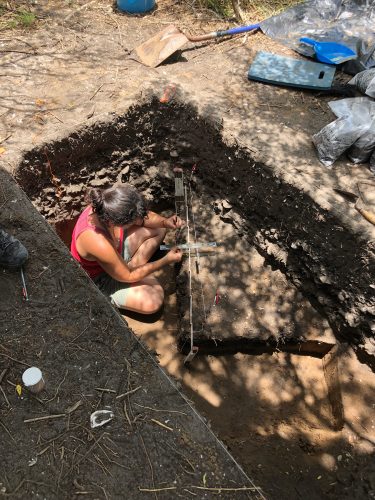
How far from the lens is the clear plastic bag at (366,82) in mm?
3735

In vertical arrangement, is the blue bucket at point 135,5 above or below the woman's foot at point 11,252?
above

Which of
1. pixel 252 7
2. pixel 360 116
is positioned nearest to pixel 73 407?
pixel 360 116

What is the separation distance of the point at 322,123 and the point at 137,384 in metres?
3.40

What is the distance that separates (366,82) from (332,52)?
3.23ft

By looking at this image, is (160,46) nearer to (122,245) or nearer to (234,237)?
(234,237)

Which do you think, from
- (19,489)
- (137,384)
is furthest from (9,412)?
(137,384)

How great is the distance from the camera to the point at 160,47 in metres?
4.72

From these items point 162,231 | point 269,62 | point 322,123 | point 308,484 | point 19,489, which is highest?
point 269,62

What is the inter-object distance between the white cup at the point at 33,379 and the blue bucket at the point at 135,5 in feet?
17.9

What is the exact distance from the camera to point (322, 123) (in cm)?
415

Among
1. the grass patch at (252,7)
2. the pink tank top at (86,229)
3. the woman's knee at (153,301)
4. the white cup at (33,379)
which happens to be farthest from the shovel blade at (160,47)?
the white cup at (33,379)

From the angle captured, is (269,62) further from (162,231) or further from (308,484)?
(308,484)

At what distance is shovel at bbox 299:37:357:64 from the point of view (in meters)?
4.58

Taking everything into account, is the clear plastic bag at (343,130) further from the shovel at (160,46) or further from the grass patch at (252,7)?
the grass patch at (252,7)
